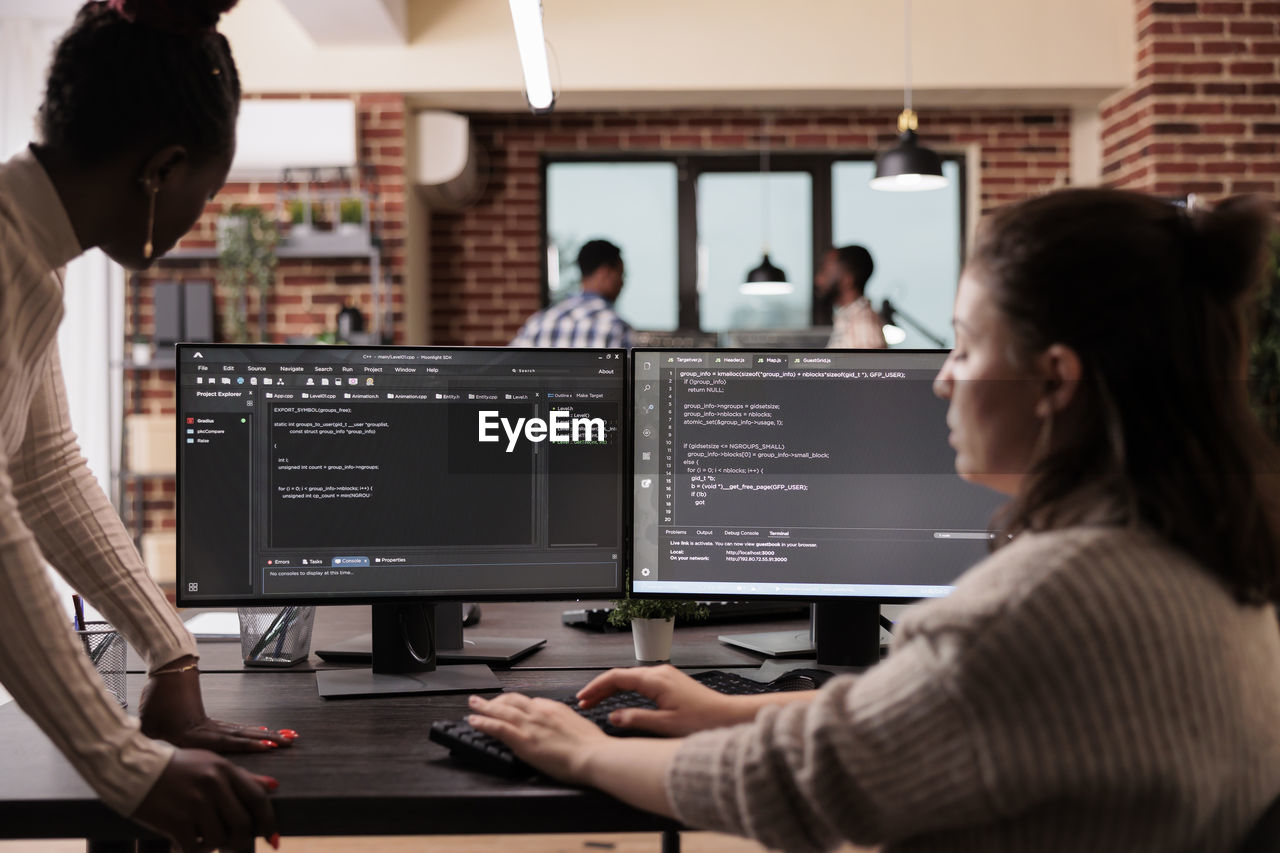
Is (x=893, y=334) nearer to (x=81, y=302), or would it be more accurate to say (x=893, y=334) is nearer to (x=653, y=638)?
(x=81, y=302)

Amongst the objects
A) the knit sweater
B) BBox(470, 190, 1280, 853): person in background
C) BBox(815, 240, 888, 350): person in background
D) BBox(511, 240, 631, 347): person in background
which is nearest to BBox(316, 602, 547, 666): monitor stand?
BBox(470, 190, 1280, 853): person in background

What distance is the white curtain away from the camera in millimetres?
4480

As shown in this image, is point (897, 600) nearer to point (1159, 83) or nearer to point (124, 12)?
point (124, 12)

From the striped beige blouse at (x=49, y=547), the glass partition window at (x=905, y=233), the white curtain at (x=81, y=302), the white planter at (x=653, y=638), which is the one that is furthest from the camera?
the glass partition window at (x=905, y=233)

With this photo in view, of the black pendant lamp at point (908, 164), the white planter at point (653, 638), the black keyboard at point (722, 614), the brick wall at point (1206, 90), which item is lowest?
the black keyboard at point (722, 614)

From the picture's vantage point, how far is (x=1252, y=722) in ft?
2.55

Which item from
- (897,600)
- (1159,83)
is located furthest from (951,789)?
(1159,83)

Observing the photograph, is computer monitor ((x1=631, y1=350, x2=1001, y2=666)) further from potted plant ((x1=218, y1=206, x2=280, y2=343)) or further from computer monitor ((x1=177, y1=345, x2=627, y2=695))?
potted plant ((x1=218, y1=206, x2=280, y2=343))

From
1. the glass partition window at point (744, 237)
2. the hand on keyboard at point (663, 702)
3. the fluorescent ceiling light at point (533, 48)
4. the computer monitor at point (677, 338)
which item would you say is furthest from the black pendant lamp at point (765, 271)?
the hand on keyboard at point (663, 702)

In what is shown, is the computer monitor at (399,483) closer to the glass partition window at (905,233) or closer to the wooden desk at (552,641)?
the wooden desk at (552,641)

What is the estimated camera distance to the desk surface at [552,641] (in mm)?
1529

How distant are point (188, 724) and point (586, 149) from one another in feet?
16.0

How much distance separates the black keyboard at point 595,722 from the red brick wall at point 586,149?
14.5ft

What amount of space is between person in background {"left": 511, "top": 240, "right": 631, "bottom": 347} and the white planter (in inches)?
103
